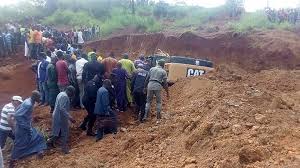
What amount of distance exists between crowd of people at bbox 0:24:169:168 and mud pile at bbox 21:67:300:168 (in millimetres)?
350

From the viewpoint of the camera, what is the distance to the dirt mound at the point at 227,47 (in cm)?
2010

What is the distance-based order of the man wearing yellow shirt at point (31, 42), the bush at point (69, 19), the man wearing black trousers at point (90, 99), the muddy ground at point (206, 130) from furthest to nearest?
the bush at point (69, 19) < the man wearing yellow shirt at point (31, 42) < the man wearing black trousers at point (90, 99) < the muddy ground at point (206, 130)

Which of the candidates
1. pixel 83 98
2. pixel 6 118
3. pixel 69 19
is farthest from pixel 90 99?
pixel 69 19

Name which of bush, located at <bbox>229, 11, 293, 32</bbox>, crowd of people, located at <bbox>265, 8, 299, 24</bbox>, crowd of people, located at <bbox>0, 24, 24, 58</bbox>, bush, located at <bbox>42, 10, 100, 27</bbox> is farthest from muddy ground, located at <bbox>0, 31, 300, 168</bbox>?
bush, located at <bbox>42, 10, 100, 27</bbox>

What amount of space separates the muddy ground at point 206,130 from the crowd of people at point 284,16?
1061cm

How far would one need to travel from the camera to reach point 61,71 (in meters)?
11.6

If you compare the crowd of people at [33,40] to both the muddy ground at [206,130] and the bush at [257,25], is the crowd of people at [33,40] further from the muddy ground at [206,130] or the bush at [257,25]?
the bush at [257,25]

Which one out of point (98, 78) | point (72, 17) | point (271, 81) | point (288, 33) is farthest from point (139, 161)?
point (72, 17)

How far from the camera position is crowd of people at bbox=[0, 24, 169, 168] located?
9.12 m

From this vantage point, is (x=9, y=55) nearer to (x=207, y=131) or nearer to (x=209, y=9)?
(x=207, y=131)

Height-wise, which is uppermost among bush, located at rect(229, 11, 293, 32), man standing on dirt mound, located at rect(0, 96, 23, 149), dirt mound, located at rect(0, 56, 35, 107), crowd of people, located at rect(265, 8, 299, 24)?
crowd of people, located at rect(265, 8, 299, 24)

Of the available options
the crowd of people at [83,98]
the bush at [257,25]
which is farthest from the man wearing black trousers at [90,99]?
the bush at [257,25]

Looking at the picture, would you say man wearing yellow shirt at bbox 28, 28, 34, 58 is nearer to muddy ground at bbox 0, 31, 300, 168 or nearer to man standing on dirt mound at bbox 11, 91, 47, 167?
muddy ground at bbox 0, 31, 300, 168

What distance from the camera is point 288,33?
22547 millimetres
